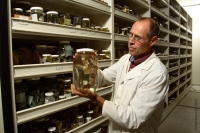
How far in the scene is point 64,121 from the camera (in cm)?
130

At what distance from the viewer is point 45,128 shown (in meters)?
1.21

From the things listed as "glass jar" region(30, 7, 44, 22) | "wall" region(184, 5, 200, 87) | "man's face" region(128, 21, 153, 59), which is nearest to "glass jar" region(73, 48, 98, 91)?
A: "man's face" region(128, 21, 153, 59)

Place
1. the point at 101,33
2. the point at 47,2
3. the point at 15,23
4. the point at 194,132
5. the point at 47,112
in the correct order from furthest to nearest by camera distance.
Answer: the point at 194,132
the point at 101,33
the point at 47,2
the point at 47,112
the point at 15,23

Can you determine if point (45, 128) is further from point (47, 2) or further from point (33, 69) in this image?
point (47, 2)

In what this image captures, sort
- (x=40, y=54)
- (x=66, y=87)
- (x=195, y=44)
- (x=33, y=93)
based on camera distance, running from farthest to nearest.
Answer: (x=195, y=44) → (x=66, y=87) → (x=40, y=54) → (x=33, y=93)

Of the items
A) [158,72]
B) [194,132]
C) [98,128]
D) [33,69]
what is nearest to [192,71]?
[194,132]

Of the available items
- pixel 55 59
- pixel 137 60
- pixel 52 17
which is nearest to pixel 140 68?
pixel 137 60

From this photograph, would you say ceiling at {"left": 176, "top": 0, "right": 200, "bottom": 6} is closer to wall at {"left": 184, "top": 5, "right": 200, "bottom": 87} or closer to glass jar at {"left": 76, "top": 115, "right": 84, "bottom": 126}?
wall at {"left": 184, "top": 5, "right": 200, "bottom": 87}

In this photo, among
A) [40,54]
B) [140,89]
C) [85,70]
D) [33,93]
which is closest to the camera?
[85,70]

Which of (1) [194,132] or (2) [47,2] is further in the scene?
(1) [194,132]

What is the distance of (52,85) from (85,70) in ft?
1.67

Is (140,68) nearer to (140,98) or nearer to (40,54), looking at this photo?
(140,98)

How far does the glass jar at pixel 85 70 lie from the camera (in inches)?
33.7

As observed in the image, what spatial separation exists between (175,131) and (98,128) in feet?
5.11
